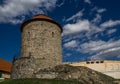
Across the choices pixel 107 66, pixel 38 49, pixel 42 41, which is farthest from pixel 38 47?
pixel 107 66

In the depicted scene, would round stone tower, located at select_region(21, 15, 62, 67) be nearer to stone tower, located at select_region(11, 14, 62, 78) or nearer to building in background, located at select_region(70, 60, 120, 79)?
stone tower, located at select_region(11, 14, 62, 78)

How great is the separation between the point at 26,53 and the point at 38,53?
1842 mm

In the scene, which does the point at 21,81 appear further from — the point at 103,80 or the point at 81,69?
the point at 103,80

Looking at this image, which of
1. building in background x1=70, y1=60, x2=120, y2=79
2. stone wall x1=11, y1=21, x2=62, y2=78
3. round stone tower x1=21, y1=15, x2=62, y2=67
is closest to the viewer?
stone wall x1=11, y1=21, x2=62, y2=78

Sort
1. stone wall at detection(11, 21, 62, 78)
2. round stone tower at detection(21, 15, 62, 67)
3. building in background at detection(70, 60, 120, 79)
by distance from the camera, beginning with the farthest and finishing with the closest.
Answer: building in background at detection(70, 60, 120, 79), round stone tower at detection(21, 15, 62, 67), stone wall at detection(11, 21, 62, 78)

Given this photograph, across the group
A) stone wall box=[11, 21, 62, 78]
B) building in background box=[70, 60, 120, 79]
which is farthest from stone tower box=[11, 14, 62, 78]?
building in background box=[70, 60, 120, 79]

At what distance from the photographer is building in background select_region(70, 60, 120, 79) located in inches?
1157

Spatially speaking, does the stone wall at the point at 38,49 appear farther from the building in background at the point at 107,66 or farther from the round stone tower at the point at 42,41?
the building in background at the point at 107,66

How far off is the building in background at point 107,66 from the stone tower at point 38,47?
6.40 metres

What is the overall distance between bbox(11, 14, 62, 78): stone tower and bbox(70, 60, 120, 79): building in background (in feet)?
21.0

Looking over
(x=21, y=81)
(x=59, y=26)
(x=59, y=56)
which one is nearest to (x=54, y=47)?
(x=59, y=56)

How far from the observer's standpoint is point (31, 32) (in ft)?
87.0

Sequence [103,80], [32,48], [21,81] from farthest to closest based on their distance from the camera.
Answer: [32,48]
[103,80]
[21,81]

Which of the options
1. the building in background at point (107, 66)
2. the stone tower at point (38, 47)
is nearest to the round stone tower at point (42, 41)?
the stone tower at point (38, 47)
